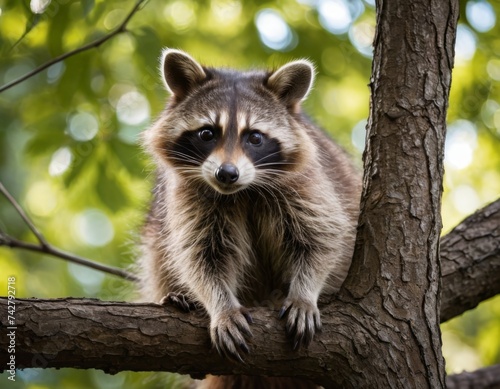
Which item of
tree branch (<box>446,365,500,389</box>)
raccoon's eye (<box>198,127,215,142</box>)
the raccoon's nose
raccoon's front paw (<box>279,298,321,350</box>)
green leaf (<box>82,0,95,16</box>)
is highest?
green leaf (<box>82,0,95,16</box>)

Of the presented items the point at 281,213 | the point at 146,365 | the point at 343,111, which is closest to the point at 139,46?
the point at 281,213

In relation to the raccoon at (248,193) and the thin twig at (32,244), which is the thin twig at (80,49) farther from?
the thin twig at (32,244)

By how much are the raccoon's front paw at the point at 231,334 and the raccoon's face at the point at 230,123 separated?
2.88 ft

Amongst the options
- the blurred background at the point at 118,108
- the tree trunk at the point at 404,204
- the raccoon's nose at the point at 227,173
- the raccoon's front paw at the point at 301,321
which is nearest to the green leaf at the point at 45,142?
the blurred background at the point at 118,108

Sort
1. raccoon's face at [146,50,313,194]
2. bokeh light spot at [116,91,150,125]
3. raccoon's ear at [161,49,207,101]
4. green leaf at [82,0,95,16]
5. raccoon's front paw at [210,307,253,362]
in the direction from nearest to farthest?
raccoon's front paw at [210,307,253,362]
green leaf at [82,0,95,16]
raccoon's face at [146,50,313,194]
raccoon's ear at [161,49,207,101]
bokeh light spot at [116,91,150,125]

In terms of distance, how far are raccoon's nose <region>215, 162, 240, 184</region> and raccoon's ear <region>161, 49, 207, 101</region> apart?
3.40 feet

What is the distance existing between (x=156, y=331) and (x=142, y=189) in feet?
9.97

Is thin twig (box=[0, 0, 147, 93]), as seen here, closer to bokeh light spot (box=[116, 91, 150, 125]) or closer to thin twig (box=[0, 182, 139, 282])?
thin twig (box=[0, 182, 139, 282])

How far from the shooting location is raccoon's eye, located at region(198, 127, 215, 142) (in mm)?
4898

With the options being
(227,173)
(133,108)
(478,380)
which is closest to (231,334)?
(227,173)

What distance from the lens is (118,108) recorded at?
640 cm

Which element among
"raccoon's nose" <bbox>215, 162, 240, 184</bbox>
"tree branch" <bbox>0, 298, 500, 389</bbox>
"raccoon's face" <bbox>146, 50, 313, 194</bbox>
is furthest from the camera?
"raccoon's face" <bbox>146, 50, 313, 194</bbox>

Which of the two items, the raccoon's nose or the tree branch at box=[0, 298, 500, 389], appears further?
the raccoon's nose

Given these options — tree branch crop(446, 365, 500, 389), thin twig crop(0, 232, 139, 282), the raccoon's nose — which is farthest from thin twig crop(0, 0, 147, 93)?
→ tree branch crop(446, 365, 500, 389)
